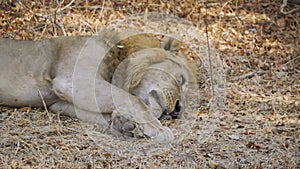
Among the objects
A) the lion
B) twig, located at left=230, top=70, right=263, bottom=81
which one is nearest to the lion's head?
the lion

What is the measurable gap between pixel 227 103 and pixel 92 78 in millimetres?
1356

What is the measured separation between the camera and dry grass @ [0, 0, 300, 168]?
12.7ft

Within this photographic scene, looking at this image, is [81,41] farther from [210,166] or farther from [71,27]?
[71,27]

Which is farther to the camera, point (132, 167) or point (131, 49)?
point (131, 49)

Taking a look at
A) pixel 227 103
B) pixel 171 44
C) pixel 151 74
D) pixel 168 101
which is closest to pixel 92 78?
pixel 151 74

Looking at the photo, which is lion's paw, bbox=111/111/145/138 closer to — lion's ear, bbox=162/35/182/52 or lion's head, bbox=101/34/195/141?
lion's head, bbox=101/34/195/141

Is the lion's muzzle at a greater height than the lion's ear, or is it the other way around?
the lion's ear

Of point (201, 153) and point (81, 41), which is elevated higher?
point (81, 41)

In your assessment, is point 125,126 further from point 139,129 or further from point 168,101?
point 168,101

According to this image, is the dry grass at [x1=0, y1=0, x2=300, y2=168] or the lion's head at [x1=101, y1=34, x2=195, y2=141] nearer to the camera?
the dry grass at [x1=0, y1=0, x2=300, y2=168]

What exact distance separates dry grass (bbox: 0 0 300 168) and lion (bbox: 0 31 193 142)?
0.15 metres

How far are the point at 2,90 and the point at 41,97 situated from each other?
296 millimetres

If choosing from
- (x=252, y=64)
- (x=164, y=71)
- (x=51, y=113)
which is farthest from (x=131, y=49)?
(x=252, y=64)

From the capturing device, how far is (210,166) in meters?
3.80
